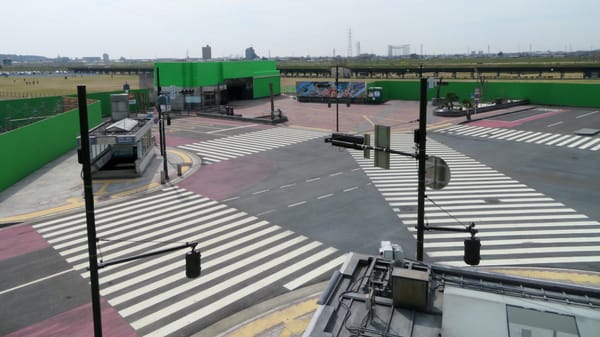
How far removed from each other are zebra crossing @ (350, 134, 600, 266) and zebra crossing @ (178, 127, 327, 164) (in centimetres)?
1250

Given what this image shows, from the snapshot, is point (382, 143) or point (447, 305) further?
point (382, 143)

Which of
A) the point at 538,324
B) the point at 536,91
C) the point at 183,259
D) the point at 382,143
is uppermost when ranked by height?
the point at 536,91

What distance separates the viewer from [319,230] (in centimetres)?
2248

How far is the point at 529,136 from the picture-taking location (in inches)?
1849

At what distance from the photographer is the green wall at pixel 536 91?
68250 mm

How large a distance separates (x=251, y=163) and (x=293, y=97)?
184 feet

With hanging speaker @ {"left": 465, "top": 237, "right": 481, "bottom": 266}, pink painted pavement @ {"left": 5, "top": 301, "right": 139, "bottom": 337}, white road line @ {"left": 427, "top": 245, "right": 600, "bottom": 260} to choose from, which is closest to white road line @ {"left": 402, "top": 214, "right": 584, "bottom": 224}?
white road line @ {"left": 427, "top": 245, "right": 600, "bottom": 260}

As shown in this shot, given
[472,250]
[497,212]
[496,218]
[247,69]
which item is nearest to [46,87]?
[247,69]

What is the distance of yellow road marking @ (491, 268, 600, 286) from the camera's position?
17219 mm

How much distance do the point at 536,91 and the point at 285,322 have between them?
70421 millimetres

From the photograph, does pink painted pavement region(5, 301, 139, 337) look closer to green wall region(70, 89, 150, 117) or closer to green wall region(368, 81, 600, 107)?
green wall region(70, 89, 150, 117)

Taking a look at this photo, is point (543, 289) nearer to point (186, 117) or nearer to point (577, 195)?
point (577, 195)

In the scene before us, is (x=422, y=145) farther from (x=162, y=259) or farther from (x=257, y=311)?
(x=162, y=259)

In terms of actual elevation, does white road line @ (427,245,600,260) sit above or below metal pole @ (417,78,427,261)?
below
